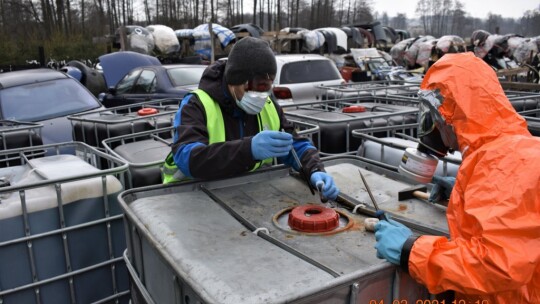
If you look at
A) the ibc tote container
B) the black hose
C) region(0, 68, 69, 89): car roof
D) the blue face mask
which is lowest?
the ibc tote container

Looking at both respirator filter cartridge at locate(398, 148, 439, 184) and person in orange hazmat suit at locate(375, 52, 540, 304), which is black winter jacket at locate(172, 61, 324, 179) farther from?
person in orange hazmat suit at locate(375, 52, 540, 304)

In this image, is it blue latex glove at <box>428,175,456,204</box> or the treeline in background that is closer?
blue latex glove at <box>428,175,456,204</box>

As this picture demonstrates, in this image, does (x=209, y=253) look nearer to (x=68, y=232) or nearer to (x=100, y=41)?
(x=68, y=232)

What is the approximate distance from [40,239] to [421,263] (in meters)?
2.00

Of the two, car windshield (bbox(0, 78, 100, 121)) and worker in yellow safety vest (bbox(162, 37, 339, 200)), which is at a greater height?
worker in yellow safety vest (bbox(162, 37, 339, 200))

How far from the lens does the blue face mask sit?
241cm

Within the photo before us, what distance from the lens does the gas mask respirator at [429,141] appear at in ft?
6.01

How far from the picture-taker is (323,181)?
2.31 m

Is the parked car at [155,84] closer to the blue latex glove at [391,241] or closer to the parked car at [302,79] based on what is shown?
the parked car at [302,79]

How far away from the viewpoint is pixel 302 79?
8.48 m

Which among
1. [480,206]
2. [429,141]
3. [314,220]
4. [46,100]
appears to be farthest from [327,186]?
[46,100]

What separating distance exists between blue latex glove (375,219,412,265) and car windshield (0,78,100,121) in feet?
19.0

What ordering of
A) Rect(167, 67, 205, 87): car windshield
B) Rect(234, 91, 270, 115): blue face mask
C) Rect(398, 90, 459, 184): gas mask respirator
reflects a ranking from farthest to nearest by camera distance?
Rect(167, 67, 205, 87): car windshield < Rect(234, 91, 270, 115): blue face mask < Rect(398, 90, 459, 184): gas mask respirator

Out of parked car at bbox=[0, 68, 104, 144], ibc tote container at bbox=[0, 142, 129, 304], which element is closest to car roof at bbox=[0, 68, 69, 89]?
parked car at bbox=[0, 68, 104, 144]
